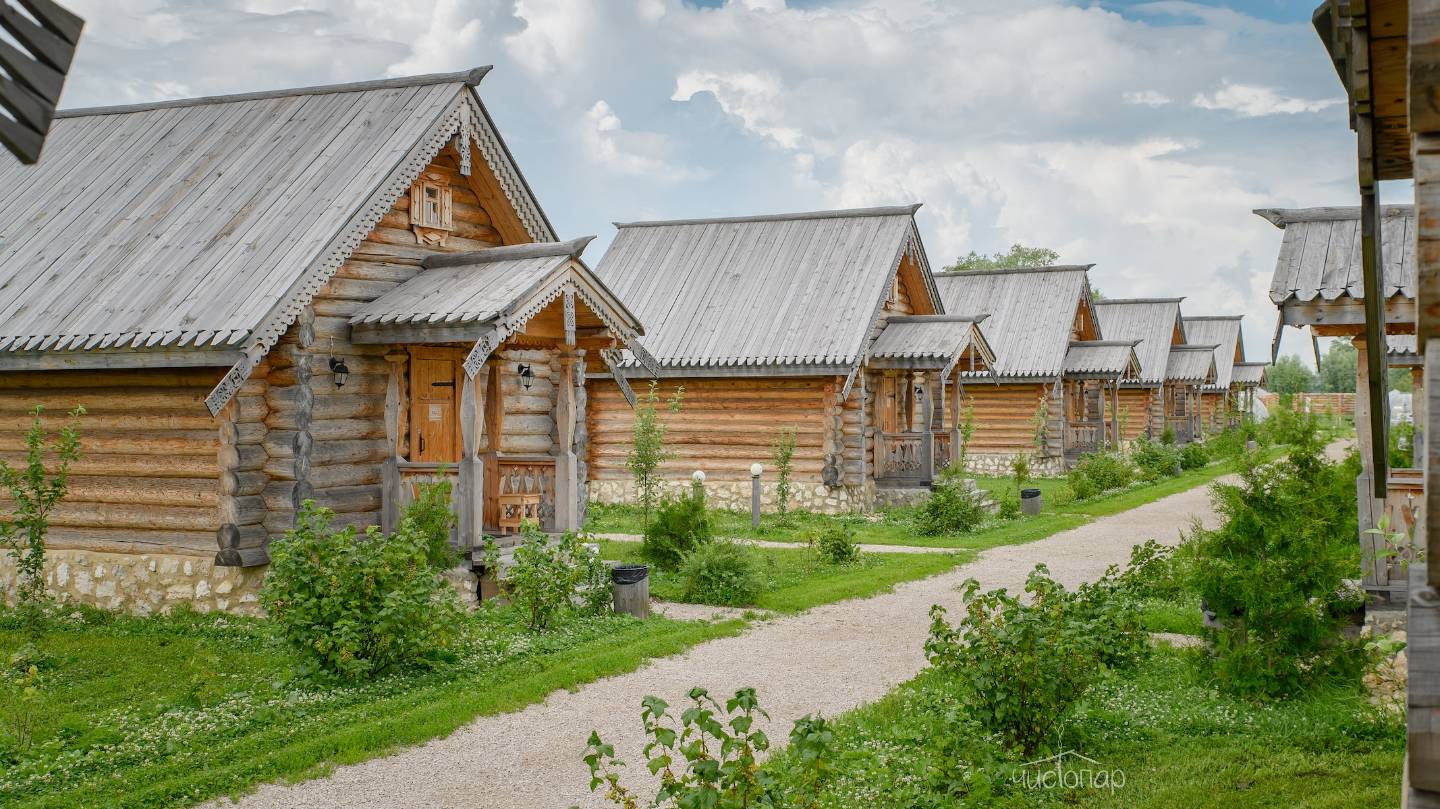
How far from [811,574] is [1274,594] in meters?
→ 8.92

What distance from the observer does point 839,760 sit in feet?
25.7

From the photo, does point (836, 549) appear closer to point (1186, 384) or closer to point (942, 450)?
point (942, 450)

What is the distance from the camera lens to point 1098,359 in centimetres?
3900

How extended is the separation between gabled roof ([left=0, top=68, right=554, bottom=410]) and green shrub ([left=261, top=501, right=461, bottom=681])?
233 cm

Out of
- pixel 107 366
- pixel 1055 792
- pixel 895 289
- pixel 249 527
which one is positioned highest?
pixel 895 289

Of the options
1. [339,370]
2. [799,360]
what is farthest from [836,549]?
[339,370]

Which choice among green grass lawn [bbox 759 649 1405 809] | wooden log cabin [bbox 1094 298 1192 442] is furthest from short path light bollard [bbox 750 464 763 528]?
wooden log cabin [bbox 1094 298 1192 442]

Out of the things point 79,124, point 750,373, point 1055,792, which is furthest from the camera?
point 750,373

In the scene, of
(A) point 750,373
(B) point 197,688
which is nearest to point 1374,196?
(B) point 197,688

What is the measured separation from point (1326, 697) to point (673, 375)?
18.1 m

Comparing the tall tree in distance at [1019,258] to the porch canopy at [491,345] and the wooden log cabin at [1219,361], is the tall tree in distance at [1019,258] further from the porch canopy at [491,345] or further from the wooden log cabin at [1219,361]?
the porch canopy at [491,345]

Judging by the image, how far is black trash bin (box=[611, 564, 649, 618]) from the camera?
13.6 m

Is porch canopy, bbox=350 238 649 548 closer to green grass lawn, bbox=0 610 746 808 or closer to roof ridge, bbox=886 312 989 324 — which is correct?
green grass lawn, bbox=0 610 746 808

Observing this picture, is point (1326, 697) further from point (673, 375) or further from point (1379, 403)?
point (673, 375)
